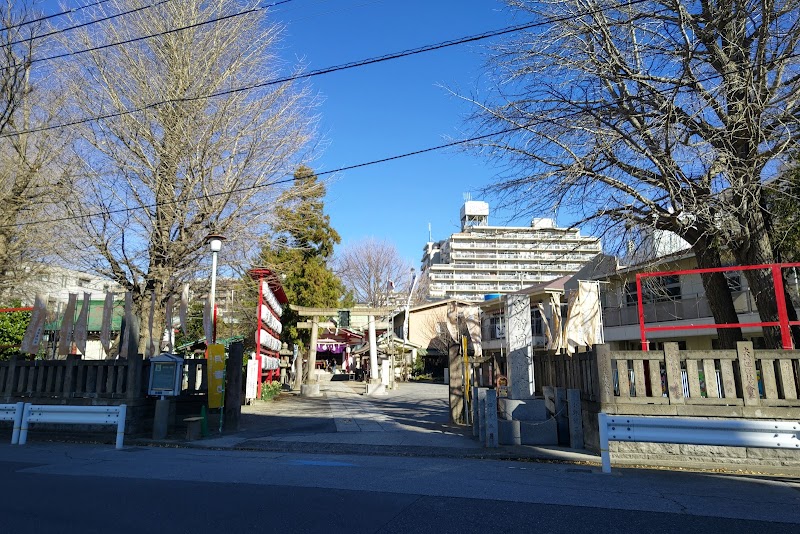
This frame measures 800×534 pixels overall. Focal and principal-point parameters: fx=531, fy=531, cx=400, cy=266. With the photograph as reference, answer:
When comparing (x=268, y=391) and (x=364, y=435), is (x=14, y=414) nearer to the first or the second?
(x=364, y=435)

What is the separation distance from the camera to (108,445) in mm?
10977

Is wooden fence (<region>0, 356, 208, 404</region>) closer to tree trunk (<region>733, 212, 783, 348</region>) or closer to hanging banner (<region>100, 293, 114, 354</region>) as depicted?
hanging banner (<region>100, 293, 114, 354</region>)

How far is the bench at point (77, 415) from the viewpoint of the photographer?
10438mm

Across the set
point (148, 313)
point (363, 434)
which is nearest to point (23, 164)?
point (148, 313)

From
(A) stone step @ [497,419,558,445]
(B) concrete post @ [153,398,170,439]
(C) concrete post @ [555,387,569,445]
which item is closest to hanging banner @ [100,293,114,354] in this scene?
(B) concrete post @ [153,398,170,439]

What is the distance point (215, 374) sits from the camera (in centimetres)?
1263

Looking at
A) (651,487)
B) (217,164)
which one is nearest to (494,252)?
(217,164)

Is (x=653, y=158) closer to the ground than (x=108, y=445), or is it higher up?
higher up

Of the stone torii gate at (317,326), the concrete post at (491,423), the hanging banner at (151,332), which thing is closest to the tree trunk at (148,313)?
the hanging banner at (151,332)

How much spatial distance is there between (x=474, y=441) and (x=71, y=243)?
513 inches

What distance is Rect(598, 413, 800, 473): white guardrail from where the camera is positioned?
7.12m

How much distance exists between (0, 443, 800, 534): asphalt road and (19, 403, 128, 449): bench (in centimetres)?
161

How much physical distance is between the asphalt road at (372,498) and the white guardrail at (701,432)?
524 mm

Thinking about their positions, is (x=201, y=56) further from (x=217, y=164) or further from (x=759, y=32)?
(x=759, y=32)
